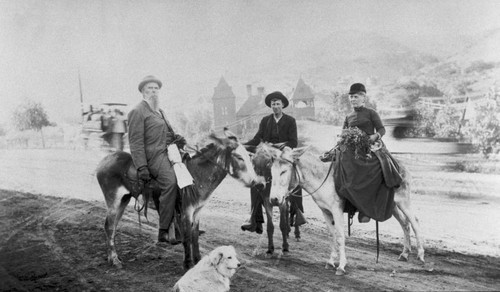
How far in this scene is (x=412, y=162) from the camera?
4.79 metres

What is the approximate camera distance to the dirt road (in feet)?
12.9

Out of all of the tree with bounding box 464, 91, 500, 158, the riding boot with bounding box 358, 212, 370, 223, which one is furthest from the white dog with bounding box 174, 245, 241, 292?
the tree with bounding box 464, 91, 500, 158

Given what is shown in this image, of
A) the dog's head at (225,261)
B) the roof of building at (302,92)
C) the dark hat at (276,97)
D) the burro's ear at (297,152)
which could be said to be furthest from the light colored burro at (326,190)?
the roof of building at (302,92)

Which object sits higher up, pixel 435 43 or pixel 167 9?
pixel 167 9

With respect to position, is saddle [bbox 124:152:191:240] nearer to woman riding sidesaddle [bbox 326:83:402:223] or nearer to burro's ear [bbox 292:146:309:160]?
burro's ear [bbox 292:146:309:160]

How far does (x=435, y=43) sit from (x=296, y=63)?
1760mm

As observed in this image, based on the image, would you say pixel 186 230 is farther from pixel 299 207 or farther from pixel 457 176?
pixel 457 176

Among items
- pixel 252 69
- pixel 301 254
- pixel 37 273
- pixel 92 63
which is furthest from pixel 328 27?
pixel 37 273

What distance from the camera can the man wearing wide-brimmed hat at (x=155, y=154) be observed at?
4188 mm

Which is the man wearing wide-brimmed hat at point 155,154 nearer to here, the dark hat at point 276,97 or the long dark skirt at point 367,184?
the dark hat at point 276,97

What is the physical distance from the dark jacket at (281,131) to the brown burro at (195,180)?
52 cm

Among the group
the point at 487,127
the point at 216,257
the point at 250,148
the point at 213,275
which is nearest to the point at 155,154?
the point at 250,148

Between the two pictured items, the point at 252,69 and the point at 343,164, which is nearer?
the point at 343,164

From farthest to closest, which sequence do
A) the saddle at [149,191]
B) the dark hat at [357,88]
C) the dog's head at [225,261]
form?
1. the dark hat at [357,88]
2. the saddle at [149,191]
3. the dog's head at [225,261]
